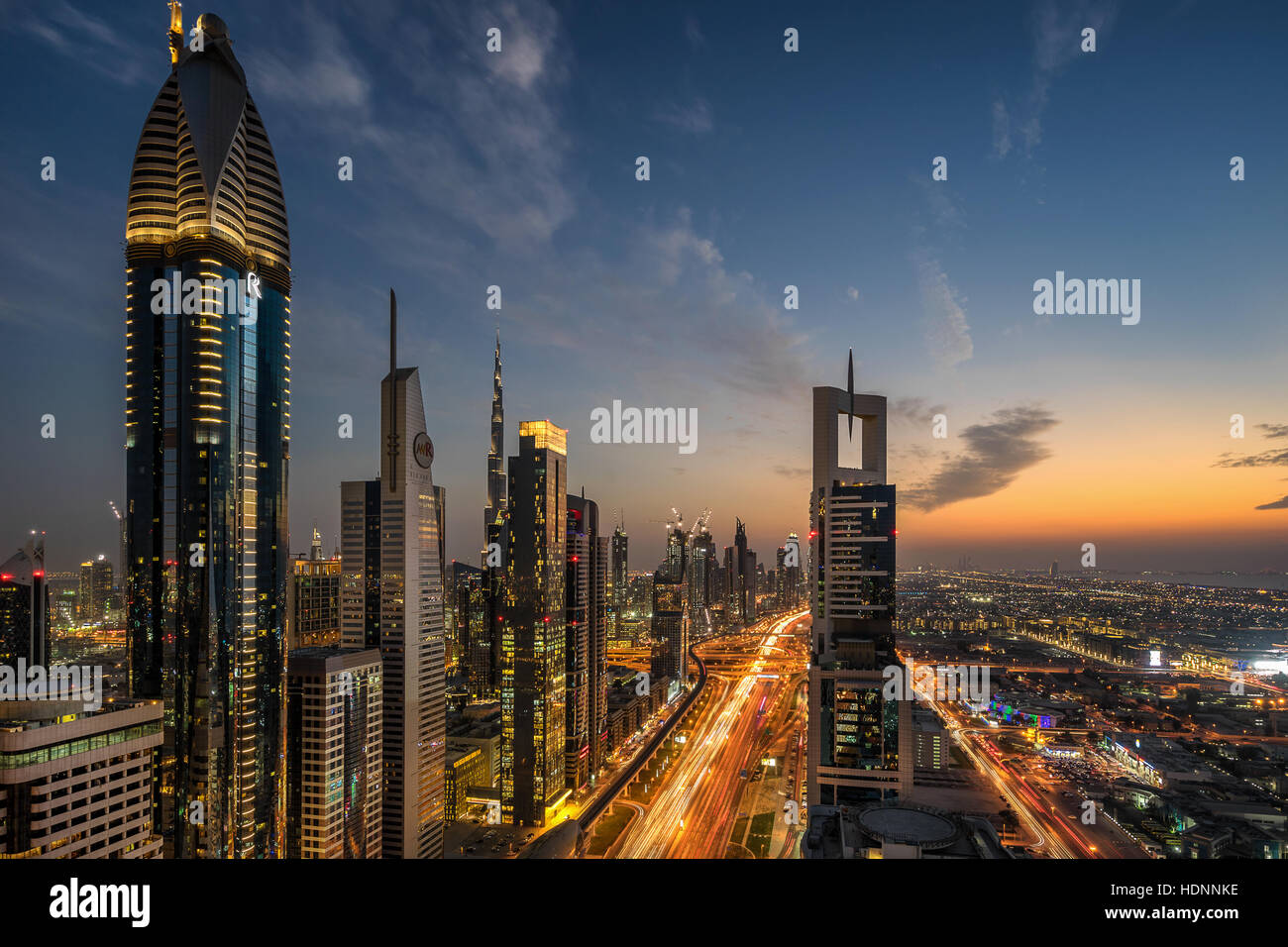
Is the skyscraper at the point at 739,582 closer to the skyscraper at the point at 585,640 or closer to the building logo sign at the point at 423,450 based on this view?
the skyscraper at the point at 585,640

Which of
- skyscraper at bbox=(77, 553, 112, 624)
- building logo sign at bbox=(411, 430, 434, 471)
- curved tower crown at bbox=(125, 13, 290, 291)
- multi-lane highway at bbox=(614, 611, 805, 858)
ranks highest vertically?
curved tower crown at bbox=(125, 13, 290, 291)

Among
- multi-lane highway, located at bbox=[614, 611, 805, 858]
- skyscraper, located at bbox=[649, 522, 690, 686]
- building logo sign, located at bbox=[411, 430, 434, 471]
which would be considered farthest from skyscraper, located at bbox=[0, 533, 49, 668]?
skyscraper, located at bbox=[649, 522, 690, 686]

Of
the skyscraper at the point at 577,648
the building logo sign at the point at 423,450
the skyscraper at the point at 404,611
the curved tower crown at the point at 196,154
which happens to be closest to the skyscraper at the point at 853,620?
the skyscraper at the point at 577,648

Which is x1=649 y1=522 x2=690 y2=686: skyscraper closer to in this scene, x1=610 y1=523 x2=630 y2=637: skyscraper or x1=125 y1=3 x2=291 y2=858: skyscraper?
x1=610 y1=523 x2=630 y2=637: skyscraper

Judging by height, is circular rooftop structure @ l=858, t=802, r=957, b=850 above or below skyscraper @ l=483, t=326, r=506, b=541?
below

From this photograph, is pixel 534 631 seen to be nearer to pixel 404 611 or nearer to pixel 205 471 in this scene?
pixel 404 611
